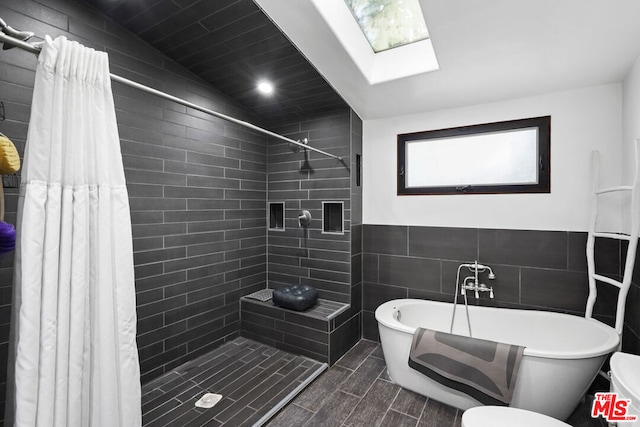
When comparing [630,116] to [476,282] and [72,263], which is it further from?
[72,263]

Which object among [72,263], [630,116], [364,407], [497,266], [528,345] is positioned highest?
[630,116]

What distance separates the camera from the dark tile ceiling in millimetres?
1996

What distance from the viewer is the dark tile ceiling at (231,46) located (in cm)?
200

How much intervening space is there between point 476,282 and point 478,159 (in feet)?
3.72

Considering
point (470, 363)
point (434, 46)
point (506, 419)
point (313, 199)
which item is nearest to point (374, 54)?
point (434, 46)

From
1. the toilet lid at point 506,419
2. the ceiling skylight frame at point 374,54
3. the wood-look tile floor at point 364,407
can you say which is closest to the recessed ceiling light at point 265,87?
the ceiling skylight frame at point 374,54

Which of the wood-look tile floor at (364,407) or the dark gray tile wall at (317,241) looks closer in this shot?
the wood-look tile floor at (364,407)

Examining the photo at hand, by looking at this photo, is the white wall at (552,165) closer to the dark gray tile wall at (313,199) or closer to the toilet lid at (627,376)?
the dark gray tile wall at (313,199)

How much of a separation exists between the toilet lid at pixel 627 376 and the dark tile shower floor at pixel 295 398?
883 mm

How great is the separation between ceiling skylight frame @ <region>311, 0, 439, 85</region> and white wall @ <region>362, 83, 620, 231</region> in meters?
0.67

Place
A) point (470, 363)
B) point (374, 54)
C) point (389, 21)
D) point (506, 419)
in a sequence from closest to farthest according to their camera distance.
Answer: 1. point (506, 419)
2. point (470, 363)
3. point (389, 21)
4. point (374, 54)

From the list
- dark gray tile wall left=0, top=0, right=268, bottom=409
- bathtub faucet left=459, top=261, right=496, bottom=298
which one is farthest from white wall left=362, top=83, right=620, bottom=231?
dark gray tile wall left=0, top=0, right=268, bottom=409

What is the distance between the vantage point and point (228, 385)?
2.35m

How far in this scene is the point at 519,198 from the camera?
253cm
